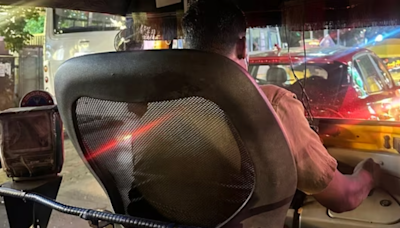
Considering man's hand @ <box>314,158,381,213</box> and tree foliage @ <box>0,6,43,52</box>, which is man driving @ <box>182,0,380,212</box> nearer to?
man's hand @ <box>314,158,381,213</box>

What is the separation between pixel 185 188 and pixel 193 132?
24 centimetres

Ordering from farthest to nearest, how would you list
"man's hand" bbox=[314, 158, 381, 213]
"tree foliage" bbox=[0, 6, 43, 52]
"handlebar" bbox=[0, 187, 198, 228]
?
"tree foliage" bbox=[0, 6, 43, 52] < "man's hand" bbox=[314, 158, 381, 213] < "handlebar" bbox=[0, 187, 198, 228]

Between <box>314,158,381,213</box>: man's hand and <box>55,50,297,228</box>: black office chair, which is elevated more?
<box>55,50,297,228</box>: black office chair

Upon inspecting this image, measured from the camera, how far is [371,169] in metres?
1.92

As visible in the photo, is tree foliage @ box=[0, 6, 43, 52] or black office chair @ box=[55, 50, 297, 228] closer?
black office chair @ box=[55, 50, 297, 228]

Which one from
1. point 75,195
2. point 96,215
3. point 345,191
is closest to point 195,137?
point 96,215

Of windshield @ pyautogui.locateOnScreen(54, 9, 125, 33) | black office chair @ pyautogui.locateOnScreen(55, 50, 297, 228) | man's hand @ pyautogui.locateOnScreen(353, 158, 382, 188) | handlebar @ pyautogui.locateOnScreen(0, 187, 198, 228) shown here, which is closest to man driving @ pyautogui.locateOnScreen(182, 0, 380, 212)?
black office chair @ pyautogui.locateOnScreen(55, 50, 297, 228)

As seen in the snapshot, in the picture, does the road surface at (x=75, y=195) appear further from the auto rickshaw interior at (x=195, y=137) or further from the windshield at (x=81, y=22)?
the windshield at (x=81, y=22)

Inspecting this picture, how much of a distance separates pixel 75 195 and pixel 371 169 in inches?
141

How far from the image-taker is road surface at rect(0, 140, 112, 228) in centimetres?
379

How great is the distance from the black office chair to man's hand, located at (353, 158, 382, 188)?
87 cm

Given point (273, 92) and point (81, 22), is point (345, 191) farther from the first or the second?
point (81, 22)

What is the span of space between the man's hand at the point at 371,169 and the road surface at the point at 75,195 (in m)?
2.39

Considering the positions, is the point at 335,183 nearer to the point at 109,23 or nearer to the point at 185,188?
the point at 185,188
